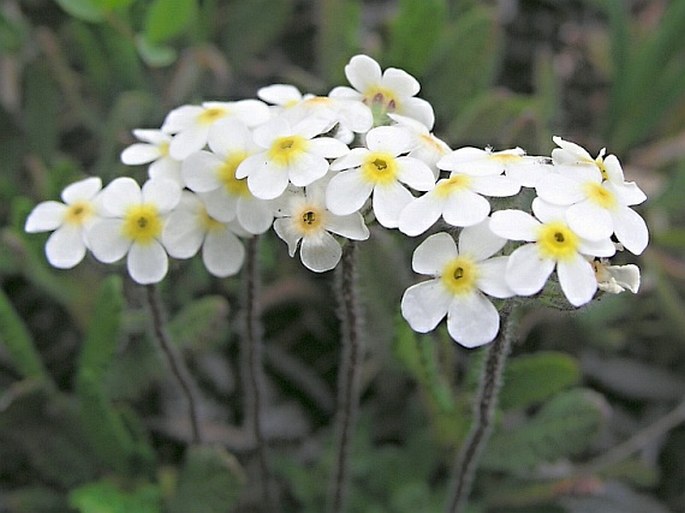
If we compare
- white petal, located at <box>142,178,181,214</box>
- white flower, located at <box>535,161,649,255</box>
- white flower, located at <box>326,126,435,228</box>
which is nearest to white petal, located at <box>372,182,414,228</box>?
white flower, located at <box>326,126,435,228</box>

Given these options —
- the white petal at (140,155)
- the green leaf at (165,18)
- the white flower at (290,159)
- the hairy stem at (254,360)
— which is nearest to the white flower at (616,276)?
the white flower at (290,159)

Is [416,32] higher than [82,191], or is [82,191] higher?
[416,32]

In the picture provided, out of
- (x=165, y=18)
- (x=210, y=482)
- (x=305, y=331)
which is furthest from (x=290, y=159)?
(x=305, y=331)

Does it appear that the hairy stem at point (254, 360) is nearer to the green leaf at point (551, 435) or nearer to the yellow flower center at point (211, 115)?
the yellow flower center at point (211, 115)

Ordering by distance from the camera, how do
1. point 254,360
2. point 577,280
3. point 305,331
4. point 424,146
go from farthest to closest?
1. point 305,331
2. point 254,360
3. point 424,146
4. point 577,280

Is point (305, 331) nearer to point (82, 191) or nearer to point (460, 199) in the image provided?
point (82, 191)

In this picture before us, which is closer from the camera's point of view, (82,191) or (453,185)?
(453,185)

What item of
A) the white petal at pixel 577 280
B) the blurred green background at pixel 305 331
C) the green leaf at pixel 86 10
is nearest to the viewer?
the white petal at pixel 577 280
